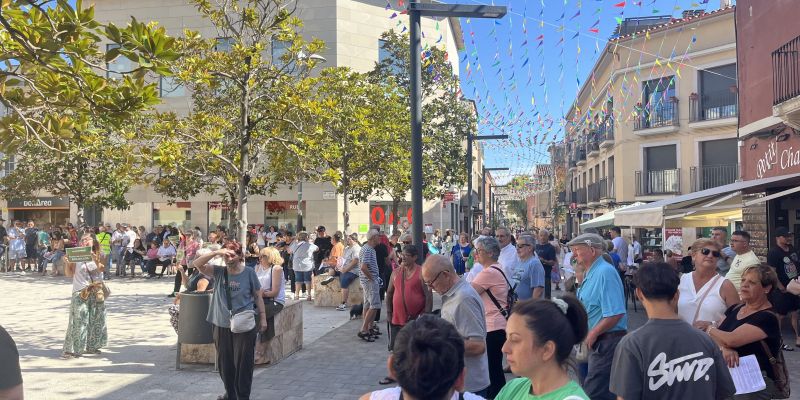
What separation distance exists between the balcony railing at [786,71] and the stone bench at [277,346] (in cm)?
885

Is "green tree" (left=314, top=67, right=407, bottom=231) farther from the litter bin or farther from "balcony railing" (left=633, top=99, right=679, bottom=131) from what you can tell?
"balcony railing" (left=633, top=99, right=679, bottom=131)

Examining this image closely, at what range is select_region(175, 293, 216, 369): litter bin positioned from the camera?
23.7 ft

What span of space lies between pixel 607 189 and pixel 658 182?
4407 mm

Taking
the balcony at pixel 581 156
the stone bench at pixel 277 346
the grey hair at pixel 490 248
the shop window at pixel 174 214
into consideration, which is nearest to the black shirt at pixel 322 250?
the stone bench at pixel 277 346

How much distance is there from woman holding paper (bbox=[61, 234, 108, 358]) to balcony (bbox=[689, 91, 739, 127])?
23919 millimetres

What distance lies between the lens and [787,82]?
416 inches

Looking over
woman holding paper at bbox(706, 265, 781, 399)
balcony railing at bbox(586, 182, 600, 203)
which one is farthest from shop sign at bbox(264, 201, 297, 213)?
woman holding paper at bbox(706, 265, 781, 399)

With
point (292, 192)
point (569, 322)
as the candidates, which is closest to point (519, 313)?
point (569, 322)

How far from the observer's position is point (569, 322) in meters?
2.38

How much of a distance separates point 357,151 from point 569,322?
15.1m

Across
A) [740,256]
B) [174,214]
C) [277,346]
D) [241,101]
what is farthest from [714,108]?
[174,214]

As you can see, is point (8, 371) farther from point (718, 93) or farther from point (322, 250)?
point (718, 93)

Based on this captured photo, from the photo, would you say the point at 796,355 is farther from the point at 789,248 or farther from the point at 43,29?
the point at 43,29

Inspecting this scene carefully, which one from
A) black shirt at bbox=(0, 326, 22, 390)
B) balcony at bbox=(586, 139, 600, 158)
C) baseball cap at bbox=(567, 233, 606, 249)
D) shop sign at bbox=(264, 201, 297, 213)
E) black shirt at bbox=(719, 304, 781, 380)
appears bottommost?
black shirt at bbox=(719, 304, 781, 380)
